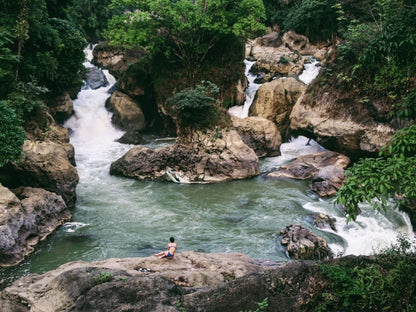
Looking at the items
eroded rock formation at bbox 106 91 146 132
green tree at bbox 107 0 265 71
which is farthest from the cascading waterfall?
eroded rock formation at bbox 106 91 146 132

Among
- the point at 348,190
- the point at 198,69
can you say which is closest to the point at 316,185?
the point at 348,190

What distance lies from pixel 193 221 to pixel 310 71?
20439 mm

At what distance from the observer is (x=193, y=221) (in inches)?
472

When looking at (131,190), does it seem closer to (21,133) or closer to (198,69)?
(21,133)

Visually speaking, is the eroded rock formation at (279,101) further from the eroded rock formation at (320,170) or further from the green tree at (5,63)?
the green tree at (5,63)

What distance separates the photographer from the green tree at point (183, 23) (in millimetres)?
20906

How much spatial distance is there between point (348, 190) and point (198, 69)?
67.2 ft

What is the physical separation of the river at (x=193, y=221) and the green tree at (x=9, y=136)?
9.09 ft

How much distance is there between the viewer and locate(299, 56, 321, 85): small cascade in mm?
26616

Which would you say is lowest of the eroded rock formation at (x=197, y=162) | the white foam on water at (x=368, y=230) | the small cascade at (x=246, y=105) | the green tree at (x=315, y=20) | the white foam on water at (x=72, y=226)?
the white foam on water at (x=368, y=230)

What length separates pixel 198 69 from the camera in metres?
23.6

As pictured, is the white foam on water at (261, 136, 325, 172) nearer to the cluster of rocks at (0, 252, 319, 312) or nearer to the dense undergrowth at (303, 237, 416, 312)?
the dense undergrowth at (303, 237, 416, 312)

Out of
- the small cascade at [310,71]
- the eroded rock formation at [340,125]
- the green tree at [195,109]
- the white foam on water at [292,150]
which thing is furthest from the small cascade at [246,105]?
the green tree at [195,109]

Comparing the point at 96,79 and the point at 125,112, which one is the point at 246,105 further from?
the point at 96,79
